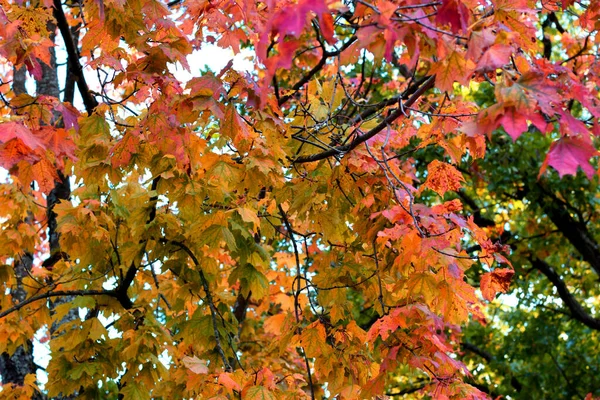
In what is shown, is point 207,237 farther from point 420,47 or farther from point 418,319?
point 420,47

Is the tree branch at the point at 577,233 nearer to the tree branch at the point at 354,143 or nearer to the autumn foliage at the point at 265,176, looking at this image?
the autumn foliage at the point at 265,176

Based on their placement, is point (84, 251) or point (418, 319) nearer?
point (418, 319)

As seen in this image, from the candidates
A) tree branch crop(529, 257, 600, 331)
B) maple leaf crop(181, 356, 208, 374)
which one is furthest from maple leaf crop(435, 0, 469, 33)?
tree branch crop(529, 257, 600, 331)

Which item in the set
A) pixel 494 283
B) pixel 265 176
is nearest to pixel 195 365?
pixel 265 176

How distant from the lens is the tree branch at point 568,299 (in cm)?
878

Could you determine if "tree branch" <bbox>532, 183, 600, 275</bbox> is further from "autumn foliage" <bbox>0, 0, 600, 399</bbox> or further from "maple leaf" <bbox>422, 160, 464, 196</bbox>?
"maple leaf" <bbox>422, 160, 464, 196</bbox>

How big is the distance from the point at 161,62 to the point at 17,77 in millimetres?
4582

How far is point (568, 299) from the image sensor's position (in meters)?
8.93

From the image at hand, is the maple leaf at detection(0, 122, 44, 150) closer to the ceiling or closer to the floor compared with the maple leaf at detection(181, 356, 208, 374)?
closer to the ceiling

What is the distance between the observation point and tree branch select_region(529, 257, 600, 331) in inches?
346

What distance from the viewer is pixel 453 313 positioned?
351cm

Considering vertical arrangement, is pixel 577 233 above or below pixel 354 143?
above

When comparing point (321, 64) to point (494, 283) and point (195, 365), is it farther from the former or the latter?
point (195, 365)

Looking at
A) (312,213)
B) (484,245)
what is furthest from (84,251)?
(484,245)
